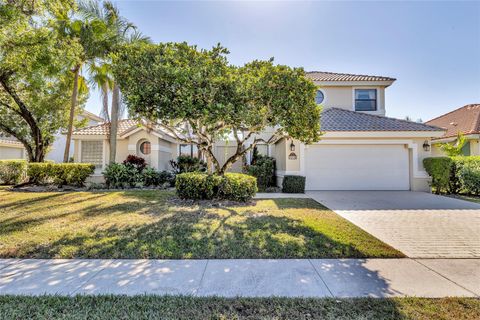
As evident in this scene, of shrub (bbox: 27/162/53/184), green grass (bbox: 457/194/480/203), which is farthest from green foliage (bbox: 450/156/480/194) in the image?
shrub (bbox: 27/162/53/184)

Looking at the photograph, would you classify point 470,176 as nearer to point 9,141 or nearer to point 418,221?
point 418,221

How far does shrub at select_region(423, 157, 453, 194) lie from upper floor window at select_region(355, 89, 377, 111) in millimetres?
5518

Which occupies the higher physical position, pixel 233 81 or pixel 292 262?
pixel 233 81

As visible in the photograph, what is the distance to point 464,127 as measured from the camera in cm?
1717

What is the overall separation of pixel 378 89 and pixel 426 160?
6.21 meters

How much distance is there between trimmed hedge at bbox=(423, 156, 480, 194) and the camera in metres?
11.2

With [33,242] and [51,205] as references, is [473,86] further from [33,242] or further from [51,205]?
[51,205]

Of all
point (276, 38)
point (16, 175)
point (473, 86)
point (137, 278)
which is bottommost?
point (137, 278)

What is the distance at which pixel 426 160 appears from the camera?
495 inches

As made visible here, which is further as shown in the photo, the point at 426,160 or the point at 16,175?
the point at 16,175

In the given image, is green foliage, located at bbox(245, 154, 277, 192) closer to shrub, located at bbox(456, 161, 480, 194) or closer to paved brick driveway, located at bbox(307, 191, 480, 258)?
paved brick driveway, located at bbox(307, 191, 480, 258)

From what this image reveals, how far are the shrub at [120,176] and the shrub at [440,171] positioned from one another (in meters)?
16.1

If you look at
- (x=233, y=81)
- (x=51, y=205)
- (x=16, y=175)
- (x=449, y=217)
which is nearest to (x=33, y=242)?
(x=51, y=205)

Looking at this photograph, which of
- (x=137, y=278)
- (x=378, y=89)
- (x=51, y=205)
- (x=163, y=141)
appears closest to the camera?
(x=137, y=278)
